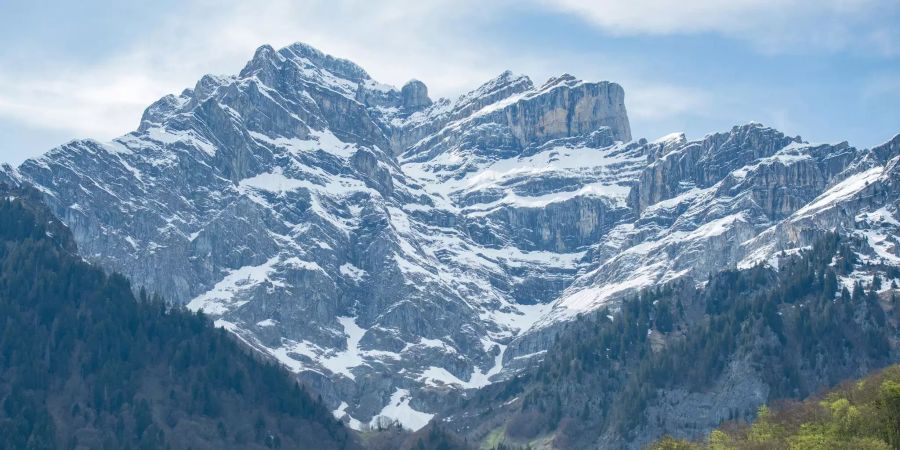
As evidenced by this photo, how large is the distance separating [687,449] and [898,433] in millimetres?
24443

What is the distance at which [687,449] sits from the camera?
200m

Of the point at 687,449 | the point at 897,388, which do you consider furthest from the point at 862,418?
the point at 687,449

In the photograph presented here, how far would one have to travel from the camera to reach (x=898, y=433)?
19038 centimetres

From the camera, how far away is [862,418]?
19938 cm

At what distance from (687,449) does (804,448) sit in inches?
532

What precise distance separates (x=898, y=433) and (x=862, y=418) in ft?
30.2

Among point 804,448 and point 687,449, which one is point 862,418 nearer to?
point 804,448

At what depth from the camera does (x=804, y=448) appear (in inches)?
7746

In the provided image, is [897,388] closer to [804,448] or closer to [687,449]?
[804,448]

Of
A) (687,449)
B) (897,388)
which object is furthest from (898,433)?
(687,449)

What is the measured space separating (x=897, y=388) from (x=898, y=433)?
18.6ft

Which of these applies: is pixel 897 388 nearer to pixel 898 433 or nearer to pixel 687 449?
pixel 898 433

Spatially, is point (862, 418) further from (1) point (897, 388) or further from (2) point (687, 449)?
(2) point (687, 449)
